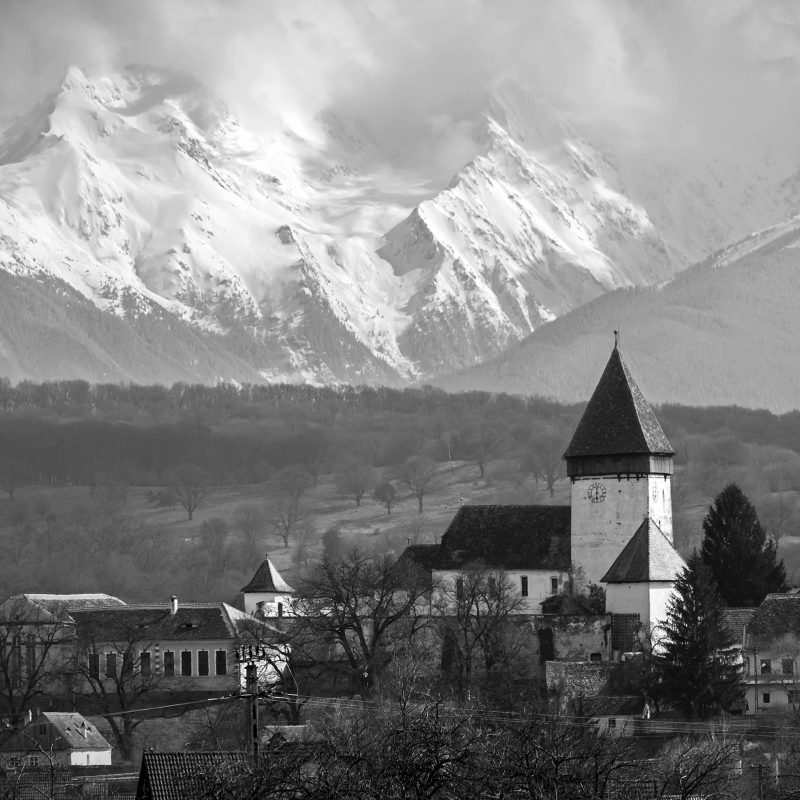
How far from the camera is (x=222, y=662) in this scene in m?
128

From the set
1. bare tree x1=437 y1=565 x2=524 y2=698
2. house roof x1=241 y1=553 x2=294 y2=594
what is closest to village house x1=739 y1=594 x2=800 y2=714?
bare tree x1=437 y1=565 x2=524 y2=698

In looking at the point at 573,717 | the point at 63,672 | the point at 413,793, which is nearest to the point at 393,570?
the point at 63,672

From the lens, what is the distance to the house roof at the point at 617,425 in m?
128

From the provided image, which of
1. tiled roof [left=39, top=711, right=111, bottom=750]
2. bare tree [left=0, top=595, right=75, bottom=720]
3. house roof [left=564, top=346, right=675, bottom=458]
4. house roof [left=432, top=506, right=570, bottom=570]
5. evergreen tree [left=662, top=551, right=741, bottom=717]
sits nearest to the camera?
evergreen tree [left=662, top=551, right=741, bottom=717]

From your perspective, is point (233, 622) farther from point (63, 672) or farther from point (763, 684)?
point (763, 684)

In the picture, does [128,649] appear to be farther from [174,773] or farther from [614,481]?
[174,773]

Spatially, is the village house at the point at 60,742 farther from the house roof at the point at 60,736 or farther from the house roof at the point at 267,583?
the house roof at the point at 267,583

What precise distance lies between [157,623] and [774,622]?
32.5m

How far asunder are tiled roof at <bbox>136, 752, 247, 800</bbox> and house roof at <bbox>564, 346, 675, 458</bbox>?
6412 cm

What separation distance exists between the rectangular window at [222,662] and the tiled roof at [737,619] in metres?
25.5

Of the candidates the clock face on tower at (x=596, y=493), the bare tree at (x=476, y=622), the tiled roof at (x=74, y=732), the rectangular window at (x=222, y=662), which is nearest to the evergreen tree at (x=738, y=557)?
the clock face on tower at (x=596, y=493)

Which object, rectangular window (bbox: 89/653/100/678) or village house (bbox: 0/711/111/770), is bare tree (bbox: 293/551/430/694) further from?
village house (bbox: 0/711/111/770)

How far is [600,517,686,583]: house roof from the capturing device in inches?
4710

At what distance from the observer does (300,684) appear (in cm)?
11862
